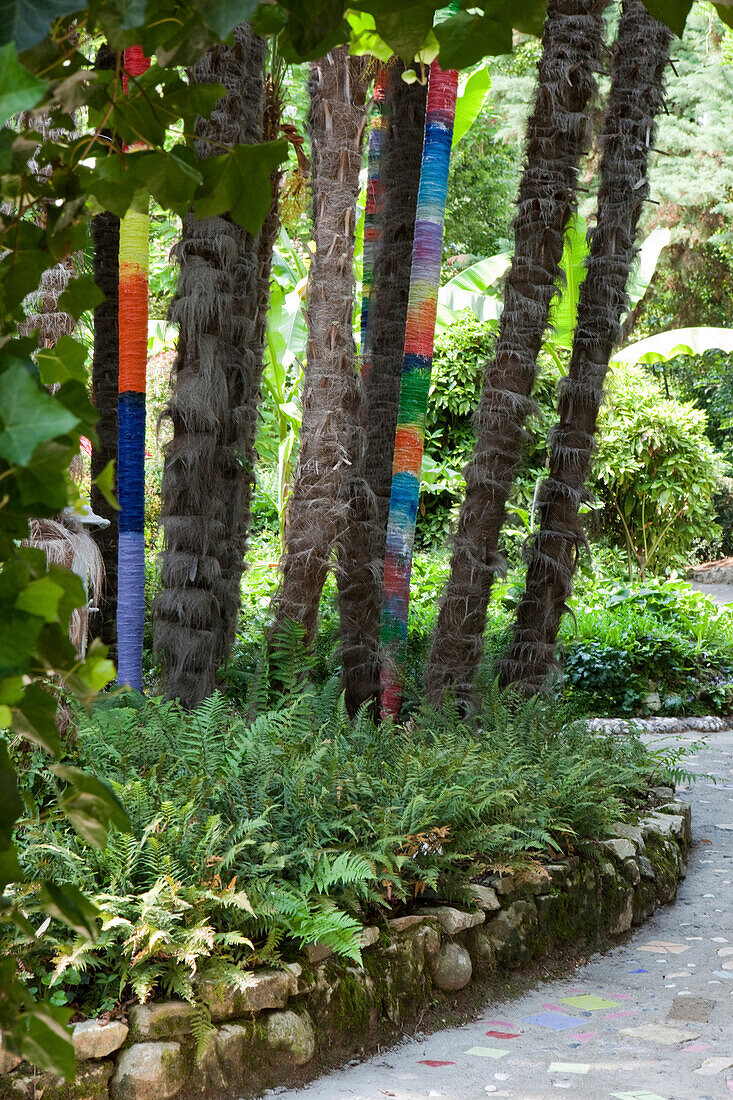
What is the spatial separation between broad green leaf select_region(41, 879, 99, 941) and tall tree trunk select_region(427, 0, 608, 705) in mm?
4542

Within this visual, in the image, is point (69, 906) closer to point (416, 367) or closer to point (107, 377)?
point (416, 367)

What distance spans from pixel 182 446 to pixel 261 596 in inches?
283

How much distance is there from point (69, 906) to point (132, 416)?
464 cm

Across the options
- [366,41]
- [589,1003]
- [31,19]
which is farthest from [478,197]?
[31,19]

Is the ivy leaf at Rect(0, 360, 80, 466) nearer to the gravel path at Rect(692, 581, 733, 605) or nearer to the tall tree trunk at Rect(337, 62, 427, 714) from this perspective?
the tall tree trunk at Rect(337, 62, 427, 714)

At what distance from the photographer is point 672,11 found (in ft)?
3.18

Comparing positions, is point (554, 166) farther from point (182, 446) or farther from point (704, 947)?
point (704, 947)

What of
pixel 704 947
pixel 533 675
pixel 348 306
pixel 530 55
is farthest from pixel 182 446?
pixel 530 55

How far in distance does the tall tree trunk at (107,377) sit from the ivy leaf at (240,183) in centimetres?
535

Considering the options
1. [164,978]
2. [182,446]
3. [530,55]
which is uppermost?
[530,55]

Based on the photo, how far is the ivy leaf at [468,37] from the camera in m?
1.04

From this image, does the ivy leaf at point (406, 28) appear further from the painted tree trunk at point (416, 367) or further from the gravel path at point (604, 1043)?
the painted tree trunk at point (416, 367)

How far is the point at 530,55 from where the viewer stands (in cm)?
1934

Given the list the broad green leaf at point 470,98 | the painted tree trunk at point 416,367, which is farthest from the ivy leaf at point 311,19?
the broad green leaf at point 470,98
